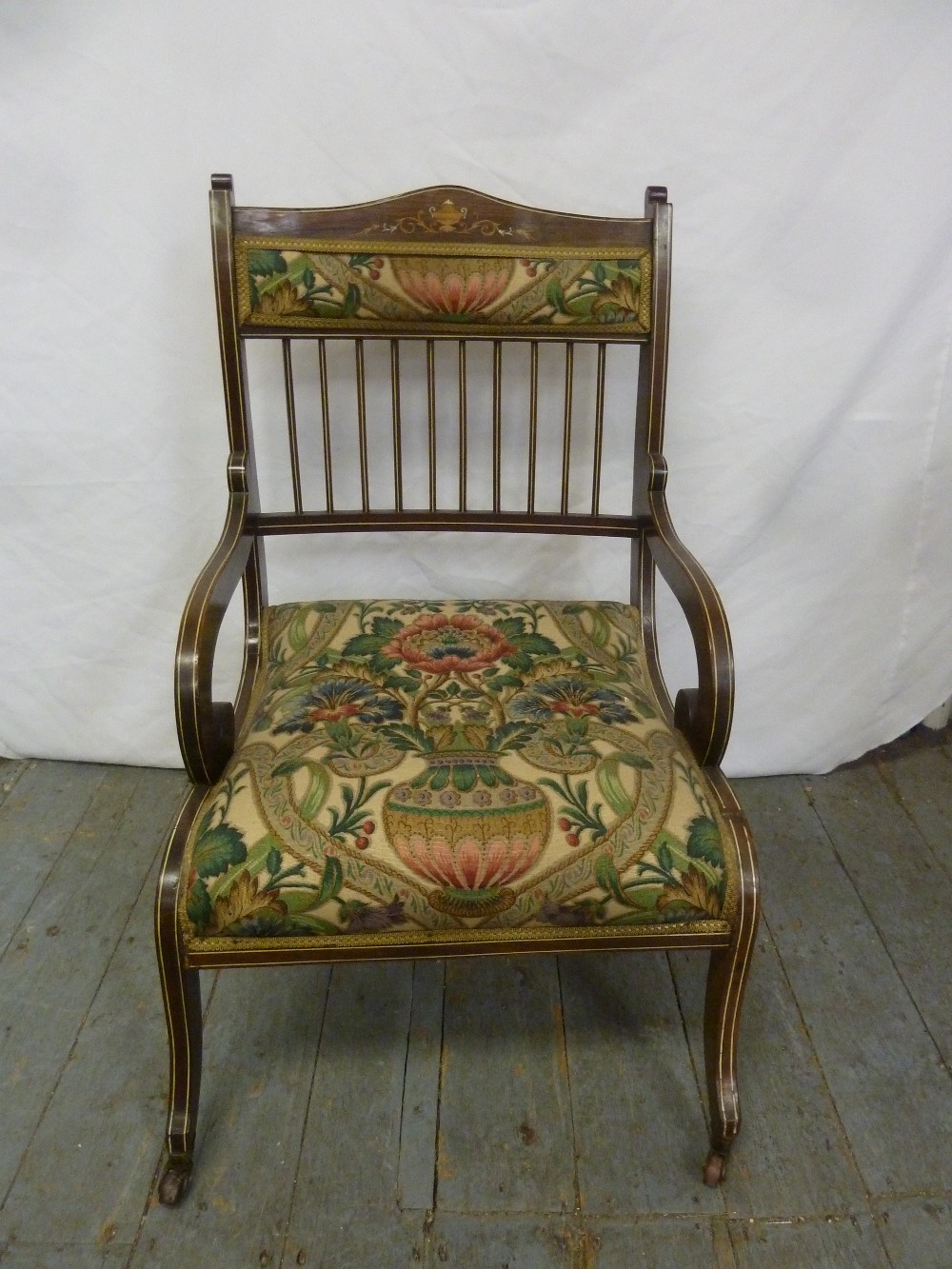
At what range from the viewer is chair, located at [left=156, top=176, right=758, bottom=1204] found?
3.18 feet

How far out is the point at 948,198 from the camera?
147 cm

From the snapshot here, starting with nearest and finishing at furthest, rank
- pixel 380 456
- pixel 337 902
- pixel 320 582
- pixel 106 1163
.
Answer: pixel 337 902 < pixel 106 1163 < pixel 380 456 < pixel 320 582

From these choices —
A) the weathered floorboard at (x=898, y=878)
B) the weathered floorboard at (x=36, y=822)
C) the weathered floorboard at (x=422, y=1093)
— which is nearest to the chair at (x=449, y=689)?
the weathered floorboard at (x=422, y=1093)

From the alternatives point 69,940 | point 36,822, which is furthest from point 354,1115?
point 36,822

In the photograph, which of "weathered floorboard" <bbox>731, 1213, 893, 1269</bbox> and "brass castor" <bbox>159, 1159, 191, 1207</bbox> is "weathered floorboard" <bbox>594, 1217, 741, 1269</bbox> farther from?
"brass castor" <bbox>159, 1159, 191, 1207</bbox>

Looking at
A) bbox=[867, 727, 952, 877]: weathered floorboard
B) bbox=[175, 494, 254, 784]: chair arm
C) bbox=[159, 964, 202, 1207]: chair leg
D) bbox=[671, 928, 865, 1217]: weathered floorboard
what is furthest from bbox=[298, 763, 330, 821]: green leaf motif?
bbox=[867, 727, 952, 877]: weathered floorboard

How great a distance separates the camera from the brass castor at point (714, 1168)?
3.75 ft

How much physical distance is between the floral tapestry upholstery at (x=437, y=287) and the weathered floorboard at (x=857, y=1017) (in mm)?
941

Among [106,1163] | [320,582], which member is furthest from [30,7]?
[106,1163]

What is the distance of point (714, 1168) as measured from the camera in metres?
1.14

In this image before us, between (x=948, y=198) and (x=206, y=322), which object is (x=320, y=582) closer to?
(x=206, y=322)

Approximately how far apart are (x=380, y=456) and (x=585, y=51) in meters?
0.66

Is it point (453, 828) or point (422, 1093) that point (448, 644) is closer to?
point (453, 828)

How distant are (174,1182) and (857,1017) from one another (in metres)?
0.93
